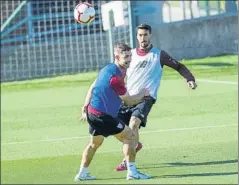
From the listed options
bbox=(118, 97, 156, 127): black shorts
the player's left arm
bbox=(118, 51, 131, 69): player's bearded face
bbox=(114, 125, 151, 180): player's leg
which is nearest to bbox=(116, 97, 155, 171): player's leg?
bbox=(118, 97, 156, 127): black shorts

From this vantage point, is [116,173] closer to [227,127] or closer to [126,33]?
[227,127]

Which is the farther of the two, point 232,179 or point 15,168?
point 15,168

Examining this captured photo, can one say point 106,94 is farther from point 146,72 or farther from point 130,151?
point 146,72

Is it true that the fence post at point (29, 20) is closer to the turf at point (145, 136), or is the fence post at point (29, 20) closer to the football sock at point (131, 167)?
the turf at point (145, 136)

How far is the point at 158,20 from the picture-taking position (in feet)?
82.1

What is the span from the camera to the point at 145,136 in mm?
13359

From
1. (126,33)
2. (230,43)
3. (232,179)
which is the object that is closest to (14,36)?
(126,33)

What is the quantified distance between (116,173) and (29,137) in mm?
3460

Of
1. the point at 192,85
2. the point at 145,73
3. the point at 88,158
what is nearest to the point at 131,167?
the point at 88,158

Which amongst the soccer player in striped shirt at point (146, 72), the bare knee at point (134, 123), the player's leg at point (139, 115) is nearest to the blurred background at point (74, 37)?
the soccer player in striped shirt at point (146, 72)

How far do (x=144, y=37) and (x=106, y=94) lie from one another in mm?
1455

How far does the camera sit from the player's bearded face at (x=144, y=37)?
1114cm

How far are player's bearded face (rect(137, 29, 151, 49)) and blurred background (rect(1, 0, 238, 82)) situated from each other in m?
11.1

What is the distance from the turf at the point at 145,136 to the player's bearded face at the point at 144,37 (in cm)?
140
